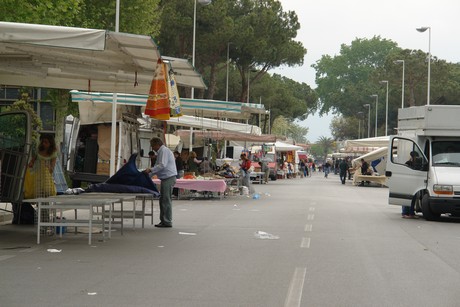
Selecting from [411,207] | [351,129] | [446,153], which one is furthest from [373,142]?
[351,129]

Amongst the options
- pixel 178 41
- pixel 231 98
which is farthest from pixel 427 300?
pixel 231 98

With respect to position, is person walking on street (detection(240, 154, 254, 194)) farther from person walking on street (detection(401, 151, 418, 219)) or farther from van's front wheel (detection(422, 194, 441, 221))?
van's front wheel (detection(422, 194, 441, 221))

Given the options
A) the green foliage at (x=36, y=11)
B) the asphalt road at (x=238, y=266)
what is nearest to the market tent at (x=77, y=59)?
the asphalt road at (x=238, y=266)

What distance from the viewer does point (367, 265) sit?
11.4 metres

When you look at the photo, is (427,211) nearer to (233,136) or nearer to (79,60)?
(79,60)

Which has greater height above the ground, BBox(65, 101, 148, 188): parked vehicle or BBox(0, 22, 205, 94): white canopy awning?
BBox(0, 22, 205, 94): white canopy awning

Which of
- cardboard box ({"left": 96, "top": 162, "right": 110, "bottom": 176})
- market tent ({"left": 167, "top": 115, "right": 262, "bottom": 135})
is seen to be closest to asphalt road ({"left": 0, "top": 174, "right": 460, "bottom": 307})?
cardboard box ({"left": 96, "top": 162, "right": 110, "bottom": 176})

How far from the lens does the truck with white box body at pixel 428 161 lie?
815 inches

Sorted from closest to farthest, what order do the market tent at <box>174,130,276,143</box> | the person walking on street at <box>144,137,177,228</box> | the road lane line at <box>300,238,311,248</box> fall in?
the road lane line at <box>300,238,311,248</box> < the person walking on street at <box>144,137,177,228</box> < the market tent at <box>174,130,276,143</box>

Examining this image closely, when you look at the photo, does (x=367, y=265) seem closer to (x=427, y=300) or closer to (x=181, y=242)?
(x=427, y=300)

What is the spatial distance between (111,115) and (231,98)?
48.0 meters

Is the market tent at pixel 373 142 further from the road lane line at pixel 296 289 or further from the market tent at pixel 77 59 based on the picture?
the road lane line at pixel 296 289

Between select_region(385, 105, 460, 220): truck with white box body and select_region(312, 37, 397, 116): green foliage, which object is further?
select_region(312, 37, 397, 116): green foliage

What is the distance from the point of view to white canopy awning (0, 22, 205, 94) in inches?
492
